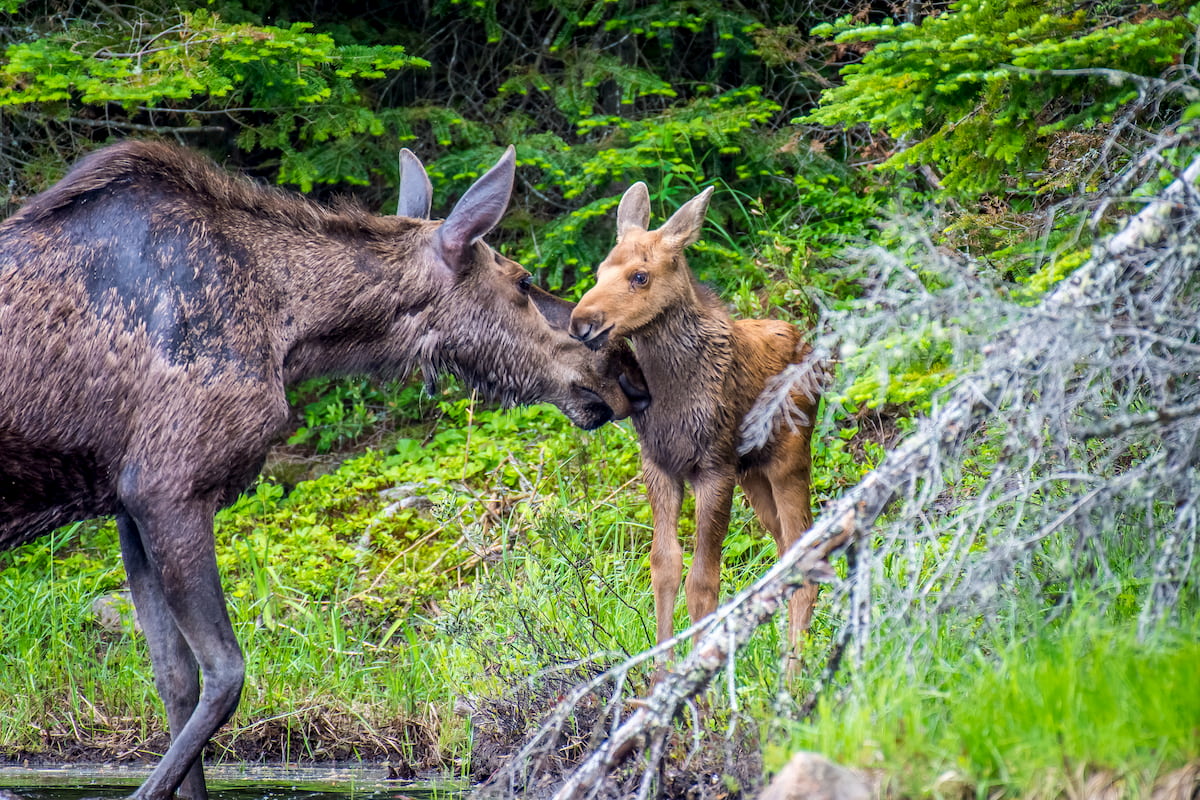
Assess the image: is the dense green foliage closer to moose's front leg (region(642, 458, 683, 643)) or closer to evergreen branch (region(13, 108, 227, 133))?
moose's front leg (region(642, 458, 683, 643))

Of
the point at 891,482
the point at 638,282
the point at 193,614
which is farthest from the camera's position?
the point at 638,282

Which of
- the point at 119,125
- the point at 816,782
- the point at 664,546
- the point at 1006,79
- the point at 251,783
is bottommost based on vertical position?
the point at 251,783

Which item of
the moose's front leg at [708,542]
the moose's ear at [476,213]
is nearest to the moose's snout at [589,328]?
the moose's ear at [476,213]

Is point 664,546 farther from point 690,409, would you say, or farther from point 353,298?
point 353,298

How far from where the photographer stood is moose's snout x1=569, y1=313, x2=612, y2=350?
6020 millimetres

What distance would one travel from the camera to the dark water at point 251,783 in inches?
225

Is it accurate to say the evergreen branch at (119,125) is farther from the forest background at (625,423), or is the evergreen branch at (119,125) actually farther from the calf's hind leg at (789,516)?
the calf's hind leg at (789,516)

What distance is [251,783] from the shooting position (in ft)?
20.3

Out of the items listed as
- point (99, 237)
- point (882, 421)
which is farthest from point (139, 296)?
point (882, 421)

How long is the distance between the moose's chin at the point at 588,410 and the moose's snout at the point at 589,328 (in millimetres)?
289

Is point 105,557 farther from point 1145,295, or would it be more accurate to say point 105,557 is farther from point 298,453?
point 1145,295

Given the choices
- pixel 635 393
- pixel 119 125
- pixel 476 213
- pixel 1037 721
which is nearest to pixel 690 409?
pixel 635 393

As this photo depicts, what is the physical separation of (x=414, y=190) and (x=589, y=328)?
1.26 meters

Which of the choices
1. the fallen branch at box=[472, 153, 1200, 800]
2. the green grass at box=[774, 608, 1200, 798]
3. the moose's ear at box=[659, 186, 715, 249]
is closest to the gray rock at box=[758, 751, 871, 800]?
the green grass at box=[774, 608, 1200, 798]
